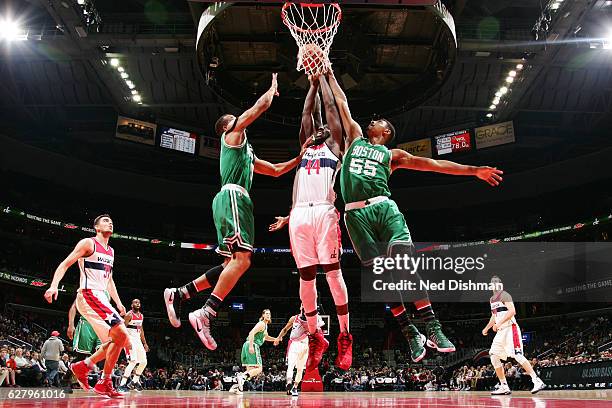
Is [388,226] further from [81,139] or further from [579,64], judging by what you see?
[81,139]

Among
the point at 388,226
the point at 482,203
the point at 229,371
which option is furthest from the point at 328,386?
the point at 388,226

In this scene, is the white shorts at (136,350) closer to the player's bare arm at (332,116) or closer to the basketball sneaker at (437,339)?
the player's bare arm at (332,116)

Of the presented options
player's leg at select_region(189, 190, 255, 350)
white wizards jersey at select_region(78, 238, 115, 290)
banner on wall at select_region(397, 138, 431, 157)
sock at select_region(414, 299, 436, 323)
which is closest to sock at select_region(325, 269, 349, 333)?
sock at select_region(414, 299, 436, 323)

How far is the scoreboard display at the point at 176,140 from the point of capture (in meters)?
24.7

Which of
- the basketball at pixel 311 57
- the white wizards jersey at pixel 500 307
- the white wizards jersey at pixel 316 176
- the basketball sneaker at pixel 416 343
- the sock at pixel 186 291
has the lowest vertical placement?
the basketball sneaker at pixel 416 343

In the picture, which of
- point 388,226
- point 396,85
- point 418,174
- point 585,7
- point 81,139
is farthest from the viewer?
point 418,174

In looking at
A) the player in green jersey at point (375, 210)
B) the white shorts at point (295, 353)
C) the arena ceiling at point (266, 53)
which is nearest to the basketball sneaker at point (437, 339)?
the player in green jersey at point (375, 210)

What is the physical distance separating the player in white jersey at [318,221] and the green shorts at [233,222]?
1.46 ft

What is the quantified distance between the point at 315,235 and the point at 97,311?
3454 millimetres

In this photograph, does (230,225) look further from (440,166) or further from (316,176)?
(440,166)

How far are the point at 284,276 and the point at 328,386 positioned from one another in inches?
436

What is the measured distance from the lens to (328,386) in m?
23.5

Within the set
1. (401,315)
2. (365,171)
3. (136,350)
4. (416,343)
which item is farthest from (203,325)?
(136,350)

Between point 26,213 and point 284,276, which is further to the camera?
point 284,276
